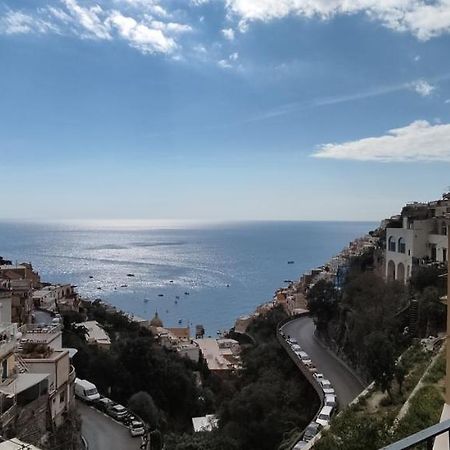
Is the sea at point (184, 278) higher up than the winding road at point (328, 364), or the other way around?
the winding road at point (328, 364)

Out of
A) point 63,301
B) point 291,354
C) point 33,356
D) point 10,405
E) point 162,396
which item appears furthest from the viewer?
point 63,301

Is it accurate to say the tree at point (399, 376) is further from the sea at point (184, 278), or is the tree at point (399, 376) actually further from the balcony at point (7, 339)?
the sea at point (184, 278)

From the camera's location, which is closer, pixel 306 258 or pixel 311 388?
pixel 311 388

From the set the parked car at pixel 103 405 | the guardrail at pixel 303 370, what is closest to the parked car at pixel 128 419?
the parked car at pixel 103 405

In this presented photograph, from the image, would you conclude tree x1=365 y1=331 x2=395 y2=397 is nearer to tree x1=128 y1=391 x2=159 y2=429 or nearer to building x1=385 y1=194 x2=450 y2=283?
tree x1=128 y1=391 x2=159 y2=429

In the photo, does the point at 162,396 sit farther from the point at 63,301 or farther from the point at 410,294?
the point at 63,301

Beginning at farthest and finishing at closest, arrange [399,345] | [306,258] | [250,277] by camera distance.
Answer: [306,258], [250,277], [399,345]

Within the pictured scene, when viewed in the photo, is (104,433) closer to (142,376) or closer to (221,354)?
(142,376)

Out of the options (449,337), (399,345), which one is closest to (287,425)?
(399,345)

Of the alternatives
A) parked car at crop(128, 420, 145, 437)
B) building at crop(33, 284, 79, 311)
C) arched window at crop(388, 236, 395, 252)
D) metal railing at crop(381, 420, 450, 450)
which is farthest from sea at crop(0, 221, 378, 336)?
metal railing at crop(381, 420, 450, 450)
